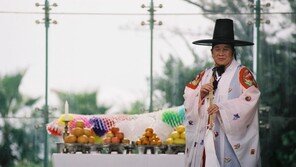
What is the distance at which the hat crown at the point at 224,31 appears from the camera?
5.17m

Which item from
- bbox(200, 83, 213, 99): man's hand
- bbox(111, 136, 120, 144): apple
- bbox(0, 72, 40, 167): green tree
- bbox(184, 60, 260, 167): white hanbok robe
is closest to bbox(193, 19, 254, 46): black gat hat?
bbox(184, 60, 260, 167): white hanbok robe

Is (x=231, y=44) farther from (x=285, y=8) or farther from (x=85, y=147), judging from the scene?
(x=285, y=8)

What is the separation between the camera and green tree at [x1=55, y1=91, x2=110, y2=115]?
27.1 feet

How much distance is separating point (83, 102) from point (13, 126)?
75cm

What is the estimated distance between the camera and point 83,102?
328 inches

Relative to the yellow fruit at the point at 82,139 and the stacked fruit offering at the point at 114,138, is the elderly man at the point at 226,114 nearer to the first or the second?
the stacked fruit offering at the point at 114,138

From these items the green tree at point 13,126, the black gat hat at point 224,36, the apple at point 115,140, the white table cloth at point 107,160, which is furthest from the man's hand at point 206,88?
the green tree at point 13,126

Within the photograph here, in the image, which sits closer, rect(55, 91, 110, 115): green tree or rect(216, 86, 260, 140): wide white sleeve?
rect(216, 86, 260, 140): wide white sleeve

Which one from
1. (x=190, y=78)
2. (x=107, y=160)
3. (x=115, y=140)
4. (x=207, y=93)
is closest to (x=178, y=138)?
(x=115, y=140)

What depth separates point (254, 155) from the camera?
16.8 ft

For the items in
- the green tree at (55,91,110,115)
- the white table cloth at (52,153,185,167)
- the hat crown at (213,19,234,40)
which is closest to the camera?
the hat crown at (213,19,234,40)

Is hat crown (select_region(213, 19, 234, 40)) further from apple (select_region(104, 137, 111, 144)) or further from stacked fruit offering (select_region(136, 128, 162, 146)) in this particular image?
apple (select_region(104, 137, 111, 144))

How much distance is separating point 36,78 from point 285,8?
2.63 metres

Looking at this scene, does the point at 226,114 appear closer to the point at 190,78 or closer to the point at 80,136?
the point at 80,136
